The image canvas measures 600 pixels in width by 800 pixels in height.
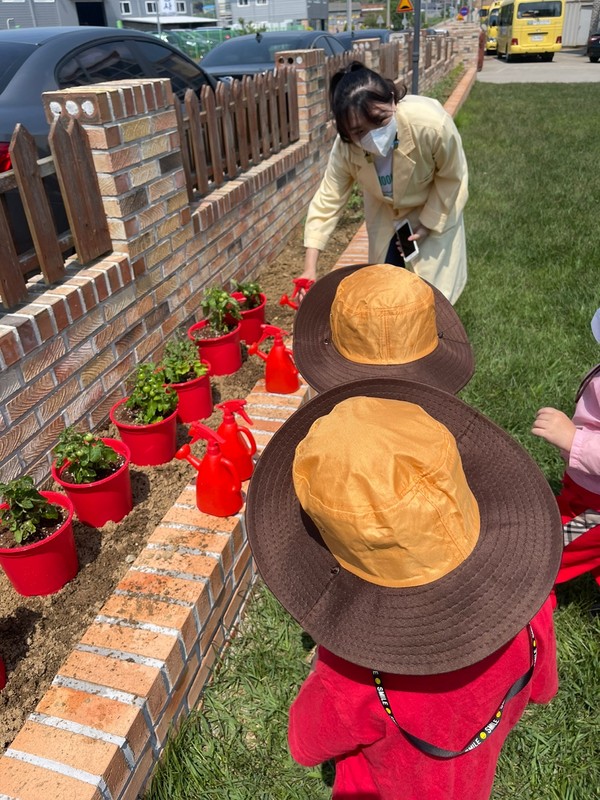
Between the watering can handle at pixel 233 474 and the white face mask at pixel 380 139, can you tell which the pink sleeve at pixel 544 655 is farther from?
the white face mask at pixel 380 139

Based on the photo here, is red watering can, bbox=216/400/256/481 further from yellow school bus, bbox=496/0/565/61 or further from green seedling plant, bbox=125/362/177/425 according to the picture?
yellow school bus, bbox=496/0/565/61

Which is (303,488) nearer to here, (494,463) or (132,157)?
(494,463)

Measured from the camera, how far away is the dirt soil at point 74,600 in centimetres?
183

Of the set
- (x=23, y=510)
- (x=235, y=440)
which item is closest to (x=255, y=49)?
(x=235, y=440)

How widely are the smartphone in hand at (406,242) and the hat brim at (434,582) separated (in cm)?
184

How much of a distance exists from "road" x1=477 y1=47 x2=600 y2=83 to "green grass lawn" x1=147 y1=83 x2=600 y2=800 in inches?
506

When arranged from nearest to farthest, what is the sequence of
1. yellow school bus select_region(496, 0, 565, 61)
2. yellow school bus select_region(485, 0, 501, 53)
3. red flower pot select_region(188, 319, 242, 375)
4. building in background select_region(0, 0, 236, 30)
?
red flower pot select_region(188, 319, 242, 375) < yellow school bus select_region(496, 0, 565, 61) < yellow school bus select_region(485, 0, 501, 53) < building in background select_region(0, 0, 236, 30)

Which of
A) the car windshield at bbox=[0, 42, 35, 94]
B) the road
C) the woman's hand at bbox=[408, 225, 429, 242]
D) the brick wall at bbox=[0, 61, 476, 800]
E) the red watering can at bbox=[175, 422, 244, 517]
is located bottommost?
the road

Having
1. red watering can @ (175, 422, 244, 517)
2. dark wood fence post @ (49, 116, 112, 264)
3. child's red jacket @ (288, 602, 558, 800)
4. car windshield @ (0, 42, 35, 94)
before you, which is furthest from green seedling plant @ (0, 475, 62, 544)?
car windshield @ (0, 42, 35, 94)

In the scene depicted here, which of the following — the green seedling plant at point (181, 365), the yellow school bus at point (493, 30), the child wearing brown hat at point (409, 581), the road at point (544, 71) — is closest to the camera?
the child wearing brown hat at point (409, 581)

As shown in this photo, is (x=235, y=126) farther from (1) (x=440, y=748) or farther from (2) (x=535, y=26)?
(2) (x=535, y=26)

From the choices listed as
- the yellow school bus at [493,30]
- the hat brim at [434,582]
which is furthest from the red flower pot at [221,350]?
the yellow school bus at [493,30]

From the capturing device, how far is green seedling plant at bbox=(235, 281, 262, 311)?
3723 millimetres

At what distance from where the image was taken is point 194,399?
3.00 m
